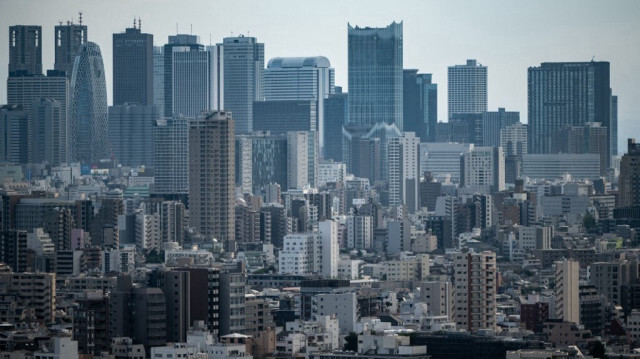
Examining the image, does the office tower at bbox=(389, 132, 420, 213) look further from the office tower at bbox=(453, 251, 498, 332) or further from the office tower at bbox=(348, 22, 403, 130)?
the office tower at bbox=(453, 251, 498, 332)

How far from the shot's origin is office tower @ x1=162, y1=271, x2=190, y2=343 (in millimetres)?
42125

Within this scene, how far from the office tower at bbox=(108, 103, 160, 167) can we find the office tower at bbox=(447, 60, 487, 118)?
18.7 m

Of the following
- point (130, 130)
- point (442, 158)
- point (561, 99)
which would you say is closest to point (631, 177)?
point (442, 158)

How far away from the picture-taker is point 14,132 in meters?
125

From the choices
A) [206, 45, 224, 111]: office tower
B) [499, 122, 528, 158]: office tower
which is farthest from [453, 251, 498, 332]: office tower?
[206, 45, 224, 111]: office tower

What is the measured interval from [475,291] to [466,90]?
97.2 meters

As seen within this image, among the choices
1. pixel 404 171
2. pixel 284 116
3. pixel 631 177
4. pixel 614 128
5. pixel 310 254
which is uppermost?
pixel 284 116

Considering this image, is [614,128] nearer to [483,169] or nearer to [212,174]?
[483,169]

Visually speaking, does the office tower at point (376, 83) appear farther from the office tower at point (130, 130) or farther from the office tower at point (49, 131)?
the office tower at point (49, 131)

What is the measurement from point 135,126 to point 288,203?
4366cm

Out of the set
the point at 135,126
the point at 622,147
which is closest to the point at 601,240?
the point at 622,147

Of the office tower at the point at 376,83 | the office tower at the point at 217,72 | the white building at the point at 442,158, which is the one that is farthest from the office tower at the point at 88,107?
the white building at the point at 442,158

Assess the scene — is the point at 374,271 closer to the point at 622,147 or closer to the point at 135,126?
the point at 622,147

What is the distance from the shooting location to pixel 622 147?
346 feet
